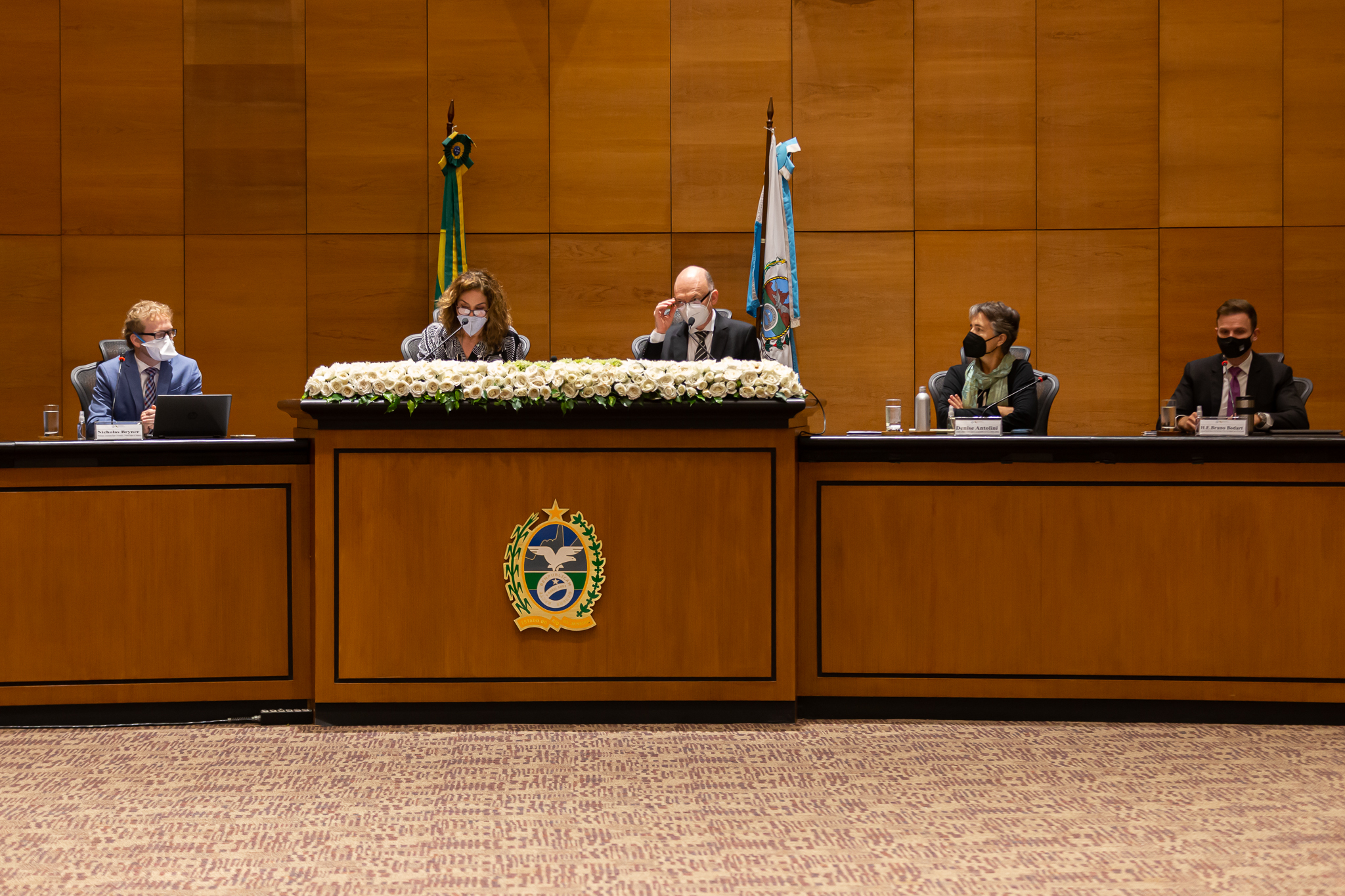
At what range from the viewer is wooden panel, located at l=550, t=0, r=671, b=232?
635cm

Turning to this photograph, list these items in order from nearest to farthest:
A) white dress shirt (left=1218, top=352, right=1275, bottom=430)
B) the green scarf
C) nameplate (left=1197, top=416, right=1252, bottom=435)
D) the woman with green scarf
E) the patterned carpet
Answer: the patterned carpet, nameplate (left=1197, top=416, right=1252, bottom=435), the woman with green scarf, the green scarf, white dress shirt (left=1218, top=352, right=1275, bottom=430)

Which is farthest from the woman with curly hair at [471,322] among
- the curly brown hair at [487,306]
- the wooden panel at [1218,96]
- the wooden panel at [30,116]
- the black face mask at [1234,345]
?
the wooden panel at [1218,96]

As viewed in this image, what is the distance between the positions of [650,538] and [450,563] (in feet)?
2.31

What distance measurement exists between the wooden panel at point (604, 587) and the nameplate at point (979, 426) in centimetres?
85

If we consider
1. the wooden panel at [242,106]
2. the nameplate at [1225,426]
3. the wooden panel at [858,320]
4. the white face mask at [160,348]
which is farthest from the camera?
the wooden panel at [858,320]

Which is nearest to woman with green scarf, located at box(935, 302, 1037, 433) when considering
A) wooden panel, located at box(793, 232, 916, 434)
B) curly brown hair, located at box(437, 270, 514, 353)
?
wooden panel, located at box(793, 232, 916, 434)

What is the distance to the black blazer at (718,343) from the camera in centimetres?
493

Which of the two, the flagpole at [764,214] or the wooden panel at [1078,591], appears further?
the flagpole at [764,214]

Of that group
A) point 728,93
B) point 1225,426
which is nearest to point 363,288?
point 728,93

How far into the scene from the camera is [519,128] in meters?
6.35

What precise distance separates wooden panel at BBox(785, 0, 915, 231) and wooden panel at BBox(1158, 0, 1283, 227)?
1640 mm

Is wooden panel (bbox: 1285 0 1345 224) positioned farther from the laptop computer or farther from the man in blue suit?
the man in blue suit

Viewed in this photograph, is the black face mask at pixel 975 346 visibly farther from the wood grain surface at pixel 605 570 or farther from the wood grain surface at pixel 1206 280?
the wood grain surface at pixel 1206 280

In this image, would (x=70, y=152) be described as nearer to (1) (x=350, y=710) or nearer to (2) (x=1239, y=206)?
(1) (x=350, y=710)
